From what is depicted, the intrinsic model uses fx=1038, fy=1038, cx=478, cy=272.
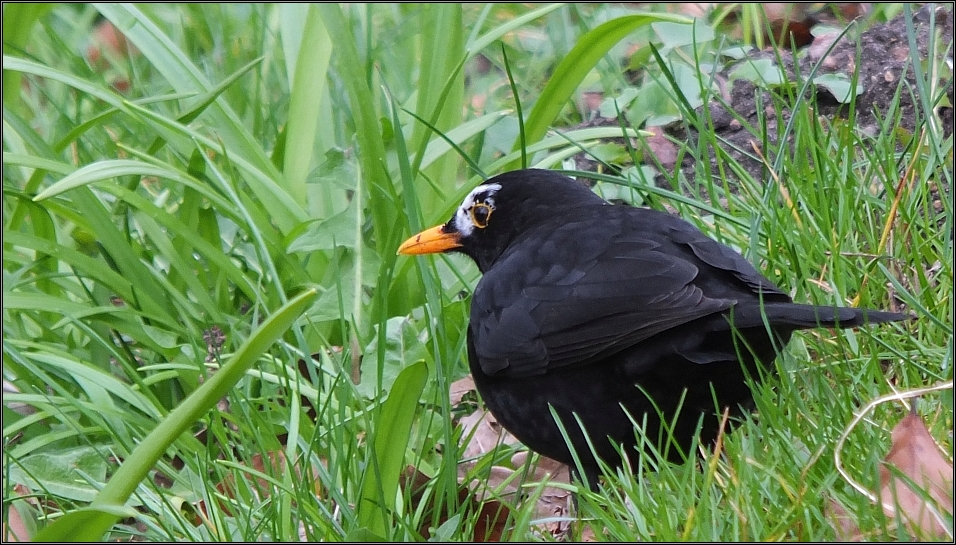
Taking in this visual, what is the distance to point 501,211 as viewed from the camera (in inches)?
139

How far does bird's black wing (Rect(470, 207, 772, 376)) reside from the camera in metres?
2.71

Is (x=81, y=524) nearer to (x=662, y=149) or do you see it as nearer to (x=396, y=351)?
(x=396, y=351)

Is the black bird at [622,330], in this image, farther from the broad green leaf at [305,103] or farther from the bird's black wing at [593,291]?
the broad green leaf at [305,103]

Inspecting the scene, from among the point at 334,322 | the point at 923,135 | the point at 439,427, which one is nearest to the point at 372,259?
the point at 334,322

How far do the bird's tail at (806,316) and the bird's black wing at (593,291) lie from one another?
0.21ft

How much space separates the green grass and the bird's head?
0.34 ft

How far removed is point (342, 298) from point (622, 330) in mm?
1010

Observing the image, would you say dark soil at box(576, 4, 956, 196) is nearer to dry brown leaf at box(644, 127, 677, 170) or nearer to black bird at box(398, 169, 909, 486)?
dry brown leaf at box(644, 127, 677, 170)

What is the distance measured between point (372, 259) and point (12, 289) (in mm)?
1248

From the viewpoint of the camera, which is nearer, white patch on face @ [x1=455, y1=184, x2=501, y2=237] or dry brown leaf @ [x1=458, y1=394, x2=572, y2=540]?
dry brown leaf @ [x1=458, y1=394, x2=572, y2=540]

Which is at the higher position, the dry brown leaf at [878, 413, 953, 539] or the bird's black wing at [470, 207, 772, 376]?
the bird's black wing at [470, 207, 772, 376]

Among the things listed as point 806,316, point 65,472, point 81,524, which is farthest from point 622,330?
point 65,472

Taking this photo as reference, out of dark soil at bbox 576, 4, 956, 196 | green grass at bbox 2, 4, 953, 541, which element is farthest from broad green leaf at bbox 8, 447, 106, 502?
dark soil at bbox 576, 4, 956, 196

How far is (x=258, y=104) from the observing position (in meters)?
4.62
